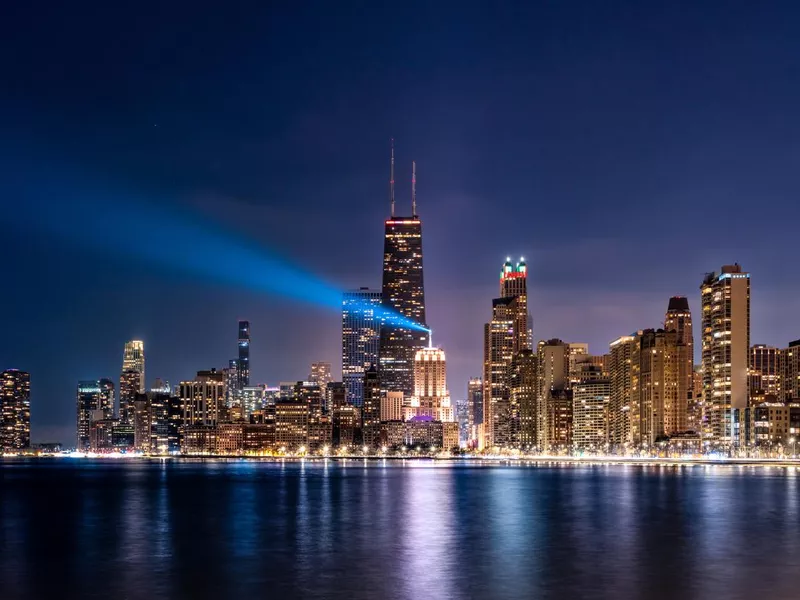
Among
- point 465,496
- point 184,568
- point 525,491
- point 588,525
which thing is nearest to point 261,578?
point 184,568

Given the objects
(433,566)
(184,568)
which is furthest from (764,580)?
(184,568)

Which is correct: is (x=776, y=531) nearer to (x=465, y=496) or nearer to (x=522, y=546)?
(x=522, y=546)

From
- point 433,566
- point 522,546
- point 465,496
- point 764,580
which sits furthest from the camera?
point 465,496

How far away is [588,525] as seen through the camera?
95625mm

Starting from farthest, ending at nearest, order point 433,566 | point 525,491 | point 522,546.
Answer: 1. point 525,491
2. point 522,546
3. point 433,566

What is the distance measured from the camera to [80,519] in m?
109

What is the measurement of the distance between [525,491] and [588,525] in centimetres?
5334

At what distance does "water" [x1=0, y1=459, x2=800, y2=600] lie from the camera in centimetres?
5991

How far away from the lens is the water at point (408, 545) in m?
59.9

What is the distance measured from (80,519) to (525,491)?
2418 inches

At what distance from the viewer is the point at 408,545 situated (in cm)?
7956

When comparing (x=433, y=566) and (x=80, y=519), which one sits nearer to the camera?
(x=433, y=566)

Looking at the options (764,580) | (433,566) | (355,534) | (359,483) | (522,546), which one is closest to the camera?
(764,580)

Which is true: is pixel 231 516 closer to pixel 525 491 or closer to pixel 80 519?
pixel 80 519
